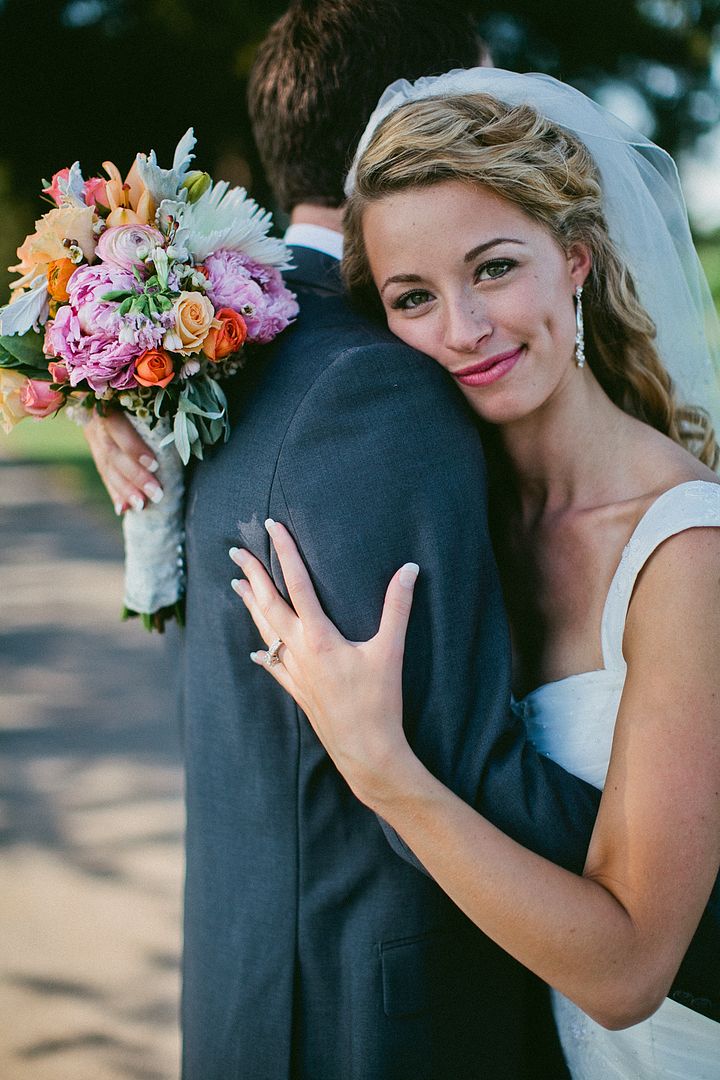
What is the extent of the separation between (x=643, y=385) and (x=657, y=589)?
2.60ft

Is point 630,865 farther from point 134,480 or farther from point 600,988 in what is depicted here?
point 134,480

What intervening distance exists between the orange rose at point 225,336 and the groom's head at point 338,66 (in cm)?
72

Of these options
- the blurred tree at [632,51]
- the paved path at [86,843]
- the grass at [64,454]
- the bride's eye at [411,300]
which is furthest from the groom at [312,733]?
the blurred tree at [632,51]

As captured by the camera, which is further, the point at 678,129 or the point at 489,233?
the point at 678,129

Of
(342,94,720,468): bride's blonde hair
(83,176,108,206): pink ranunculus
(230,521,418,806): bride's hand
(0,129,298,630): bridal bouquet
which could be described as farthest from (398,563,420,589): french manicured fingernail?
(83,176,108,206): pink ranunculus

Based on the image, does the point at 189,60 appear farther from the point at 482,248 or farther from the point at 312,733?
the point at 312,733

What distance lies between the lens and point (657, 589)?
5.75ft

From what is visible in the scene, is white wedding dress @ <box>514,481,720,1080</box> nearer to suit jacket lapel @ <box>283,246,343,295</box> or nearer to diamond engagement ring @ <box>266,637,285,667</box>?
diamond engagement ring @ <box>266,637,285,667</box>

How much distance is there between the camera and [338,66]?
2.17 metres

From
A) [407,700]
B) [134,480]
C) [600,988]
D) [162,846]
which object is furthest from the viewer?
[162,846]

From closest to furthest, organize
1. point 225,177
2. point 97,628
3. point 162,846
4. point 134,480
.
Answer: point 134,480
point 162,846
point 97,628
point 225,177

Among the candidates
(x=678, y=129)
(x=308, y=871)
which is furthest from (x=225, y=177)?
(x=308, y=871)

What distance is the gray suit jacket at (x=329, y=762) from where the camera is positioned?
1.64 meters

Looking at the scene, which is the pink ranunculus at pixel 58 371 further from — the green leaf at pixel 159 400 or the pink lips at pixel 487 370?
the pink lips at pixel 487 370
